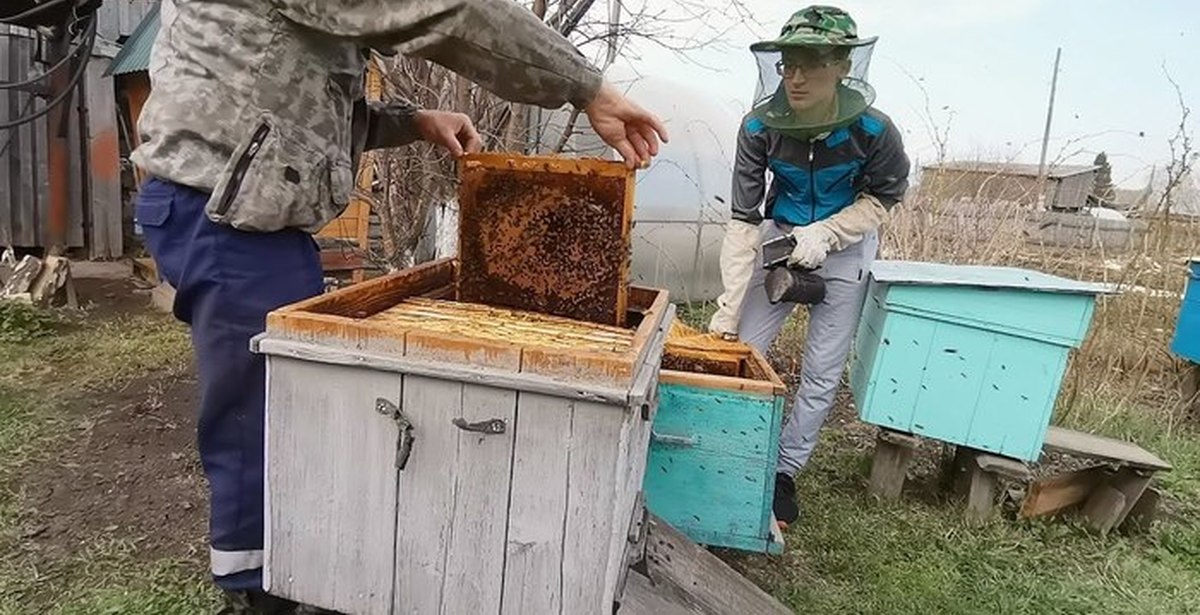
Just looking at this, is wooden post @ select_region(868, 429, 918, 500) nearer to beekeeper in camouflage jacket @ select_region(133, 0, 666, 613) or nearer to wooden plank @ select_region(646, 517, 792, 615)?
wooden plank @ select_region(646, 517, 792, 615)

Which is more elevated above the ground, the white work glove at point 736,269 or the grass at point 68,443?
the white work glove at point 736,269

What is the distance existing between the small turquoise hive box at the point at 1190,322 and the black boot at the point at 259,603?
483cm

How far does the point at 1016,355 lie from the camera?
9.54 feet

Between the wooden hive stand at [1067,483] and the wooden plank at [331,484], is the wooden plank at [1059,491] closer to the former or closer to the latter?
the wooden hive stand at [1067,483]

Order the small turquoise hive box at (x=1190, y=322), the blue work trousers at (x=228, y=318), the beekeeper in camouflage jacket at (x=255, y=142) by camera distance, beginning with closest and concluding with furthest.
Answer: the beekeeper in camouflage jacket at (x=255, y=142), the blue work trousers at (x=228, y=318), the small turquoise hive box at (x=1190, y=322)

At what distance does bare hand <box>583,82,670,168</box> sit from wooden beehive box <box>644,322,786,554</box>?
0.87m

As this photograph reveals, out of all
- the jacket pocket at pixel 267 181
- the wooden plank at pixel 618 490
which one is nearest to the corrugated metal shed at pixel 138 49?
the jacket pocket at pixel 267 181

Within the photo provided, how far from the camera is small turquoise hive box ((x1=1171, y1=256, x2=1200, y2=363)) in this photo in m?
4.48

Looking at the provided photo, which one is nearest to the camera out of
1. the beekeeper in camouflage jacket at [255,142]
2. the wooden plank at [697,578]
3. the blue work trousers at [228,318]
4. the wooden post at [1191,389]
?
the beekeeper in camouflage jacket at [255,142]

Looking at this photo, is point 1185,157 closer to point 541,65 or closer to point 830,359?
point 830,359

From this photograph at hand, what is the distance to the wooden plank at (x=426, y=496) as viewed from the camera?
135cm

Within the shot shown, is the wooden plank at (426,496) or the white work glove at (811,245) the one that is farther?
the white work glove at (811,245)

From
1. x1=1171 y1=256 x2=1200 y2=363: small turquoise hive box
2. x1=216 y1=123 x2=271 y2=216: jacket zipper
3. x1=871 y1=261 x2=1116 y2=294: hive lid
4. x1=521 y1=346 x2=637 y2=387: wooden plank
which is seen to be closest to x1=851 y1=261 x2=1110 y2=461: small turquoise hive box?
x1=871 y1=261 x2=1116 y2=294: hive lid

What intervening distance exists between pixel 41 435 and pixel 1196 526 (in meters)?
4.82
